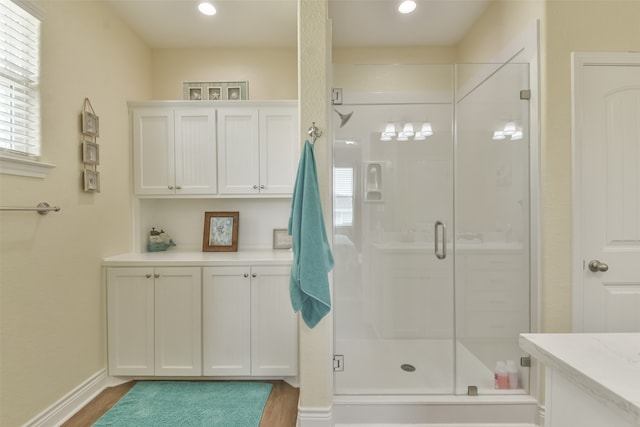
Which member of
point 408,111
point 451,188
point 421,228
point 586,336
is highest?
point 408,111

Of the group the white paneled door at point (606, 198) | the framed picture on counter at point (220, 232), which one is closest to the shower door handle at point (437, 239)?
the white paneled door at point (606, 198)

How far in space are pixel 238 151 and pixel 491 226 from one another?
2.01m

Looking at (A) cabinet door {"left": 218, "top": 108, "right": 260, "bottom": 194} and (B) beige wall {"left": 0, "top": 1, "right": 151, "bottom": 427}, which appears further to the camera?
(A) cabinet door {"left": 218, "top": 108, "right": 260, "bottom": 194}

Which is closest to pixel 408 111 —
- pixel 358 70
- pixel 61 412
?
pixel 358 70

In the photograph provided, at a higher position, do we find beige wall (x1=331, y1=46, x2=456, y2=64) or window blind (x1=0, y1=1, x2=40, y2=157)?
beige wall (x1=331, y1=46, x2=456, y2=64)

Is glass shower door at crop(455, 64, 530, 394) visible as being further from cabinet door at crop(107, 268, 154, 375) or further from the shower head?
cabinet door at crop(107, 268, 154, 375)

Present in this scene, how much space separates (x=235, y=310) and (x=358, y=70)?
1.84 m

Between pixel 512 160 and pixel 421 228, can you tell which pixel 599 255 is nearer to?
pixel 512 160

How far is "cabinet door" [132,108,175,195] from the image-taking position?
2607 mm

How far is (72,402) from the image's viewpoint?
1962 millimetres

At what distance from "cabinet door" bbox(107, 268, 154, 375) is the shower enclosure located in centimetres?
138

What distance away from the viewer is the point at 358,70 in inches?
77.7

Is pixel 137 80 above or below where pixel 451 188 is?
above

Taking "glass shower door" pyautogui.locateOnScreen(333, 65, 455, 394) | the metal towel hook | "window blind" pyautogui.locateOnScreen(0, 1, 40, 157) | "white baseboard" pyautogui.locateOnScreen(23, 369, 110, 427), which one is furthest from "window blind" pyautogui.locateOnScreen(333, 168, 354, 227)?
"white baseboard" pyautogui.locateOnScreen(23, 369, 110, 427)
